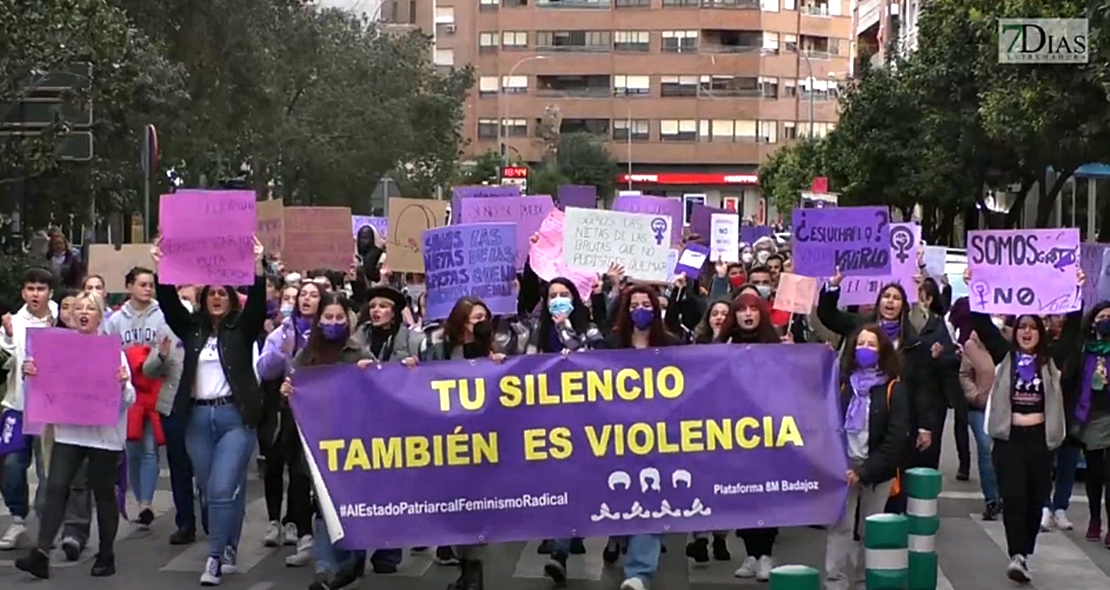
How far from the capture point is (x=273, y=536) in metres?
11.8

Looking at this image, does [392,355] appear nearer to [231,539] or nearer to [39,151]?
[231,539]

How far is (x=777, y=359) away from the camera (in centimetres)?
948

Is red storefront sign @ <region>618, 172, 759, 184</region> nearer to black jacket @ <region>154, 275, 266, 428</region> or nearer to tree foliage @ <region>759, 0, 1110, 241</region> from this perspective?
tree foliage @ <region>759, 0, 1110, 241</region>

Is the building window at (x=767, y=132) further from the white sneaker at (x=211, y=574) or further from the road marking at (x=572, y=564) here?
the white sneaker at (x=211, y=574)

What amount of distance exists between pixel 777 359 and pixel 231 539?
3353 millimetres

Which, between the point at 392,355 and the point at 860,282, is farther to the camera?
the point at 860,282

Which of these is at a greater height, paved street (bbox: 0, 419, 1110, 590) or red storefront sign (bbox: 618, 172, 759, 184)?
red storefront sign (bbox: 618, 172, 759, 184)

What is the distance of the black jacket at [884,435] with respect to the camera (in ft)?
31.1

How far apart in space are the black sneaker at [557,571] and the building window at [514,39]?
91.2 metres

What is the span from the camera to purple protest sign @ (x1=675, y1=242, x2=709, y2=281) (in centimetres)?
1780

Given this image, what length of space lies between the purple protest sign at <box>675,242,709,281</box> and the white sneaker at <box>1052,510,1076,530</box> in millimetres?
5259

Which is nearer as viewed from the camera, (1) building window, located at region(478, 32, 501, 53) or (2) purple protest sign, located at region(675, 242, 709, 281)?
(2) purple protest sign, located at region(675, 242, 709, 281)

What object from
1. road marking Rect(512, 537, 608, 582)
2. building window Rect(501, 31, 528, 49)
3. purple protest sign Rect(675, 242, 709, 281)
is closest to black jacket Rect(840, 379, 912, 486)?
road marking Rect(512, 537, 608, 582)

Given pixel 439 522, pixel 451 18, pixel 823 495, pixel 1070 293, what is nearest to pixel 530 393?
pixel 439 522
